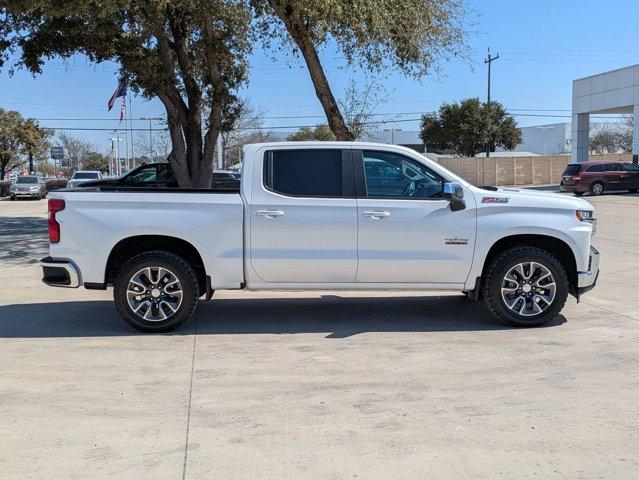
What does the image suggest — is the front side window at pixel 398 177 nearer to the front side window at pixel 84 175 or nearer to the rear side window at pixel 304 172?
the rear side window at pixel 304 172

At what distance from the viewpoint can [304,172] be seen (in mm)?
6867

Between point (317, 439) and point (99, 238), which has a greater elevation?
point (99, 238)

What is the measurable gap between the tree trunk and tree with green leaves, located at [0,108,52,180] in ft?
152

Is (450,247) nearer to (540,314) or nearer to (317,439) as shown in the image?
(540,314)

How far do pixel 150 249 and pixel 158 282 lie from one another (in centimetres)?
40

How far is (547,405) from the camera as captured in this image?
4832mm

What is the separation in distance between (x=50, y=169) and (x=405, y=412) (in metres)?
134

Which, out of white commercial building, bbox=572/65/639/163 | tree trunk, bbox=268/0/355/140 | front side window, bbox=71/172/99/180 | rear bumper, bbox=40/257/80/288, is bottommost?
rear bumper, bbox=40/257/80/288

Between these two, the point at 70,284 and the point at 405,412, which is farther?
the point at 70,284

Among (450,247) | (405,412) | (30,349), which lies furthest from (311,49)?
(405,412)

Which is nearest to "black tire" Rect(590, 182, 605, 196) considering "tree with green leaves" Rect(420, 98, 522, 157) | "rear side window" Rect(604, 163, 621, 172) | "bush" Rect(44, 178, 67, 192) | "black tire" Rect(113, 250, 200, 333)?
"rear side window" Rect(604, 163, 621, 172)

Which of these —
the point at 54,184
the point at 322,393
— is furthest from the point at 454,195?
the point at 54,184

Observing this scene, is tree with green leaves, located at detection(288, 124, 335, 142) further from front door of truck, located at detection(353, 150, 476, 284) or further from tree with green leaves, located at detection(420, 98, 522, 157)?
front door of truck, located at detection(353, 150, 476, 284)

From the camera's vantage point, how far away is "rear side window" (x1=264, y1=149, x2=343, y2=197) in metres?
6.80
